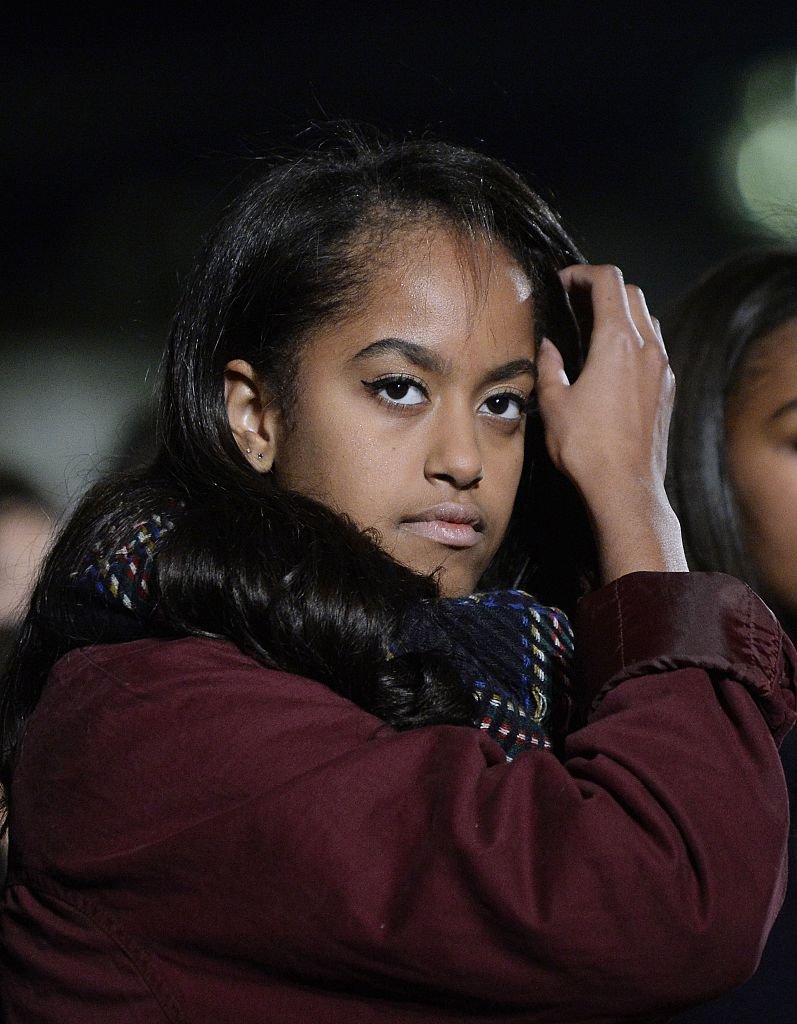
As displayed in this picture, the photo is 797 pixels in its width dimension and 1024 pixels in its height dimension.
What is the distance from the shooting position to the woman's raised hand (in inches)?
41.5

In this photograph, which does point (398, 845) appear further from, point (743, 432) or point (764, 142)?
point (764, 142)

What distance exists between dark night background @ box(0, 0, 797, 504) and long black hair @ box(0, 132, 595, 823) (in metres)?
0.89

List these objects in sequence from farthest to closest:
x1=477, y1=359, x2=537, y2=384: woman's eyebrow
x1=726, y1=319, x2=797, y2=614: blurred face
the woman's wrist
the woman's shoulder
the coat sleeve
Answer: x1=726, y1=319, x2=797, y2=614: blurred face
x1=477, y1=359, x2=537, y2=384: woman's eyebrow
the woman's wrist
the woman's shoulder
the coat sleeve

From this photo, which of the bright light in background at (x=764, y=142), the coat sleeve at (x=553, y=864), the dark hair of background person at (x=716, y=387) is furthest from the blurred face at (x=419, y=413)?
the bright light in background at (x=764, y=142)

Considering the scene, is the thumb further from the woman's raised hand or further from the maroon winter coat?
the maroon winter coat

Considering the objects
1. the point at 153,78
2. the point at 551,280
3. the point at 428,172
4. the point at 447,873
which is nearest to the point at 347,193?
the point at 428,172

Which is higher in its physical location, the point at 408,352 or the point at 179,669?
the point at 408,352

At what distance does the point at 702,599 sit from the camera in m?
0.96

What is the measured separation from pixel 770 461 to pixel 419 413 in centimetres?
50

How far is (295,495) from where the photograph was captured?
1.10 metres

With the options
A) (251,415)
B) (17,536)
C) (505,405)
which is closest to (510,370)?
(505,405)

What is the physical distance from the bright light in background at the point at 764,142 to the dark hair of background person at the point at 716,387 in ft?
2.04

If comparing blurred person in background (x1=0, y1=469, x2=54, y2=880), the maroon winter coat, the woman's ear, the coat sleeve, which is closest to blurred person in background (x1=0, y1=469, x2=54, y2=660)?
blurred person in background (x1=0, y1=469, x2=54, y2=880)

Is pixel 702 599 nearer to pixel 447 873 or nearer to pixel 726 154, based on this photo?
pixel 447 873
